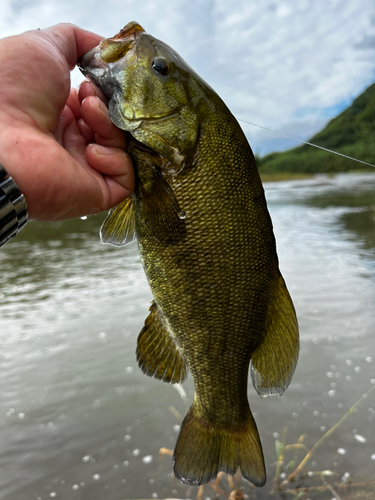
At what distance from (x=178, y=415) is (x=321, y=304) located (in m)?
3.67

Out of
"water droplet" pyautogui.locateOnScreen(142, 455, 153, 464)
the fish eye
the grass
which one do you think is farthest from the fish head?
"water droplet" pyautogui.locateOnScreen(142, 455, 153, 464)

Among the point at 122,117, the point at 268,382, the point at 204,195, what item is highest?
the point at 122,117

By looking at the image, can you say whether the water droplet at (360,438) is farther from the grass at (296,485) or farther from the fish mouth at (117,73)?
the fish mouth at (117,73)

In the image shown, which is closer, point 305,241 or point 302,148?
point 305,241

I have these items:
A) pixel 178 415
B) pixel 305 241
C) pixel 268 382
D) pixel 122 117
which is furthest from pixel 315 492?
pixel 305 241

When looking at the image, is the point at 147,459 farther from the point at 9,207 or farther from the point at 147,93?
the point at 147,93

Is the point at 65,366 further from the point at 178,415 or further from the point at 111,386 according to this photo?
the point at 178,415

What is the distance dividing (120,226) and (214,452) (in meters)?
1.19

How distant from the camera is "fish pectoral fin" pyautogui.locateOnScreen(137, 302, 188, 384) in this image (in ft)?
6.32

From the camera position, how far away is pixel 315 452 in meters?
3.82

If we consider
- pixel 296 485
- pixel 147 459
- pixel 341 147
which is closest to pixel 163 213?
pixel 296 485

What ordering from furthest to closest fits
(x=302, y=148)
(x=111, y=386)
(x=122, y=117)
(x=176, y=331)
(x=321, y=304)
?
1. (x=302, y=148)
2. (x=321, y=304)
3. (x=111, y=386)
4. (x=176, y=331)
5. (x=122, y=117)

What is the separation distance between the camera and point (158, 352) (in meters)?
1.93

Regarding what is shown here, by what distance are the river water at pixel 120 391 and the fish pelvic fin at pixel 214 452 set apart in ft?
6.47
